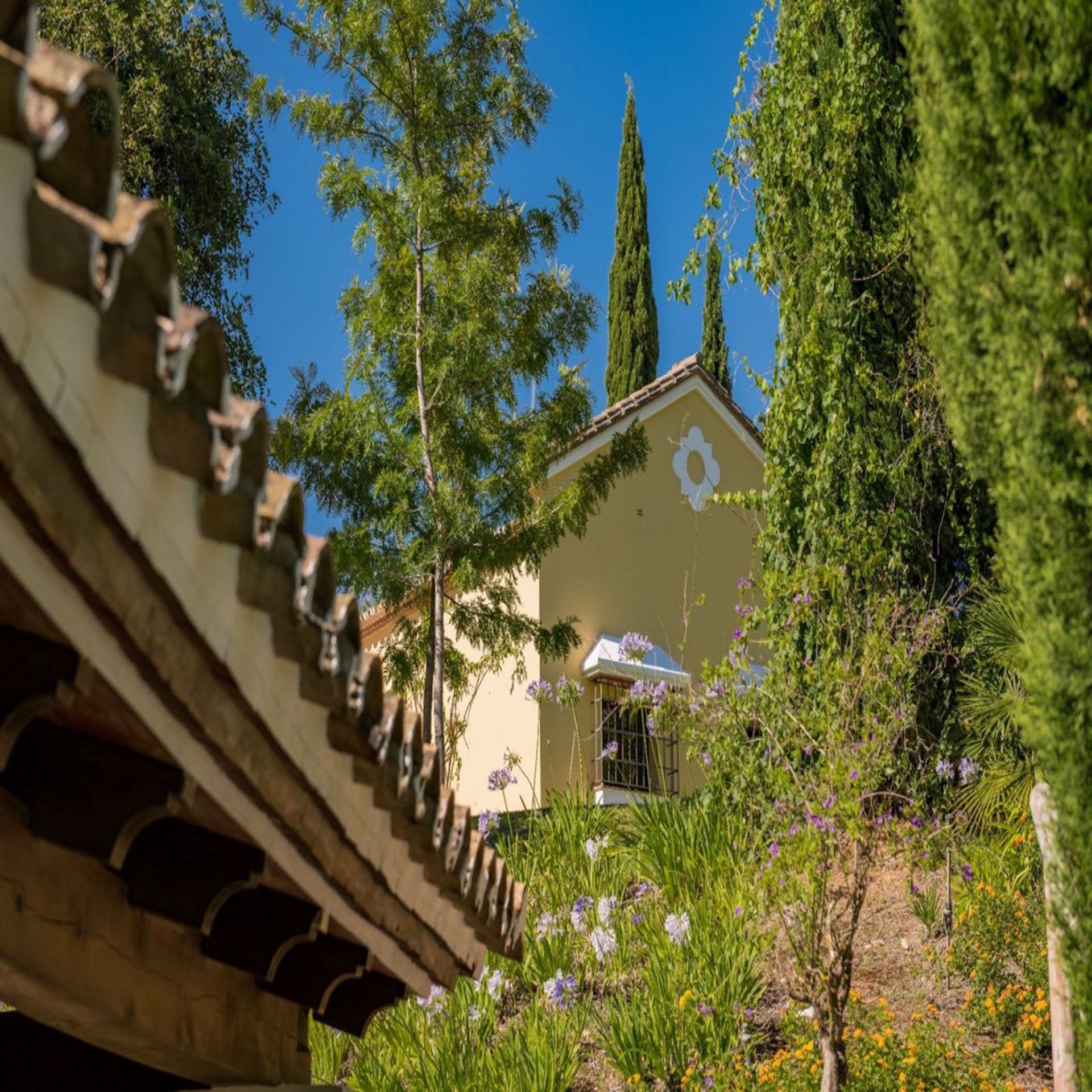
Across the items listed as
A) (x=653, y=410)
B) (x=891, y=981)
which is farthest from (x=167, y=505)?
(x=653, y=410)

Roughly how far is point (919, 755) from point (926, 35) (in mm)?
7007

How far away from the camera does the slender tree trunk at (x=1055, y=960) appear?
3.08 meters

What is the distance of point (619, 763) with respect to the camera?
16844 millimetres

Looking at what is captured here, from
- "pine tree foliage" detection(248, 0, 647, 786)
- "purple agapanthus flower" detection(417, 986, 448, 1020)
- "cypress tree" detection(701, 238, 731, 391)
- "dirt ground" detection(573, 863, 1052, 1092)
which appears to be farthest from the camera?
"cypress tree" detection(701, 238, 731, 391)

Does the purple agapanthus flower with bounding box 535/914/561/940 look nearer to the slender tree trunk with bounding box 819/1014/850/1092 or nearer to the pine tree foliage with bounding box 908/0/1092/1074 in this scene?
the slender tree trunk with bounding box 819/1014/850/1092

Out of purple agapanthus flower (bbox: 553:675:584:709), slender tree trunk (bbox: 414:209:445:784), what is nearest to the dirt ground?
purple agapanthus flower (bbox: 553:675:584:709)

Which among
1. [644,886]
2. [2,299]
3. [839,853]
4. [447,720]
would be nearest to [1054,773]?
[2,299]

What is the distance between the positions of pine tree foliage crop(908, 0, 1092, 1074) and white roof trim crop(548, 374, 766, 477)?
1230 centimetres

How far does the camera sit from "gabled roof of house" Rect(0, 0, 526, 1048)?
1213mm

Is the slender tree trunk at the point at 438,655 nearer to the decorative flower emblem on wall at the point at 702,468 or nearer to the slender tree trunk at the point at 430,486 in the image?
the slender tree trunk at the point at 430,486

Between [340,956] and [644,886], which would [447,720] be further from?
[340,956]

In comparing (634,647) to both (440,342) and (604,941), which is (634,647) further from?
(440,342)

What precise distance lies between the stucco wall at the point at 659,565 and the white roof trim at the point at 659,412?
64mm

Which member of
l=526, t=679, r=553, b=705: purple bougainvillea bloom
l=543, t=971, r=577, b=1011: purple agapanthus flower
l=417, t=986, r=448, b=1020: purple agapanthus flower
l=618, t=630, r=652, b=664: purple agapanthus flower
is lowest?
l=417, t=986, r=448, b=1020: purple agapanthus flower
